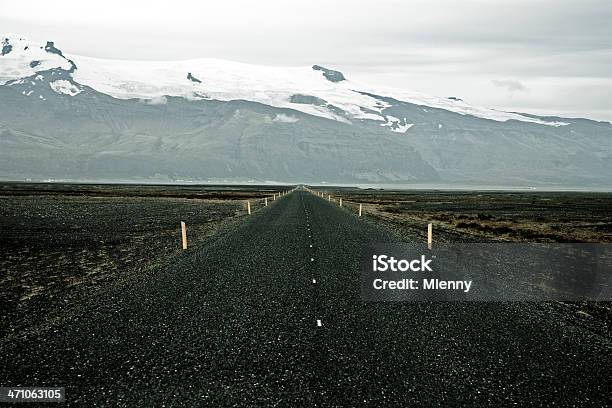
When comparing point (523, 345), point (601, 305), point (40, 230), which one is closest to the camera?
point (523, 345)

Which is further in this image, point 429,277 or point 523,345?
point 429,277

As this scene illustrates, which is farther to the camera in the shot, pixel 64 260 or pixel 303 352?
pixel 64 260

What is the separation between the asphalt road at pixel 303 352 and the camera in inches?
288

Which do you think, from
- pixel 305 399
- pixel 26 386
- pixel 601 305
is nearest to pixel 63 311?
pixel 26 386

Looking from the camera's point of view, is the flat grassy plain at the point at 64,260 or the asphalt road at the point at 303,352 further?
the flat grassy plain at the point at 64,260

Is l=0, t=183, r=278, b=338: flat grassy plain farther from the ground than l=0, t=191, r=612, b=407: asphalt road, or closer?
closer

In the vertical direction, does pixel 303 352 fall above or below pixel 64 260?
above

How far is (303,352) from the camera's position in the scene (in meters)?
8.88

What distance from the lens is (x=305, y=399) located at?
7.10m

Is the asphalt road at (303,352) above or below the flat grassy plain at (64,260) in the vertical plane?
above

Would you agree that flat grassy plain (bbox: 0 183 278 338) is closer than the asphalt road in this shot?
No

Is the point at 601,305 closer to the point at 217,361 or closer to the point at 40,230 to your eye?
the point at 217,361

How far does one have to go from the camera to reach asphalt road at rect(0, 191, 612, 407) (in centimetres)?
732

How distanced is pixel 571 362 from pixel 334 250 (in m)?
14.3
